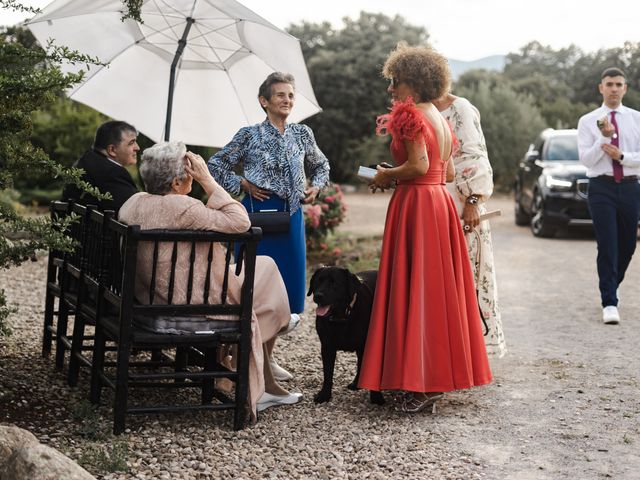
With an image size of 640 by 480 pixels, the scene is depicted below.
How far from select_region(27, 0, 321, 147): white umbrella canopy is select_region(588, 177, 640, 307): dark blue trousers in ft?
9.34

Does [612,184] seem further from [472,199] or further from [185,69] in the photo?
[185,69]

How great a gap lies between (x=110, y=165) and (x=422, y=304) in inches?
84.9

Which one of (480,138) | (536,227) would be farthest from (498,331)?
(536,227)

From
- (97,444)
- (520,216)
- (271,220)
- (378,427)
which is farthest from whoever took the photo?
(520,216)

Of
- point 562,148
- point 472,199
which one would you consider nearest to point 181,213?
point 472,199

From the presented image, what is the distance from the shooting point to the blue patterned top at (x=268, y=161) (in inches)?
259

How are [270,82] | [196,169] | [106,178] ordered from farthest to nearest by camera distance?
1. [270,82]
2. [106,178]
3. [196,169]

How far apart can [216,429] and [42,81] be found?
6.52 ft

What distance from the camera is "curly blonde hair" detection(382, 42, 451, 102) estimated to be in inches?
227

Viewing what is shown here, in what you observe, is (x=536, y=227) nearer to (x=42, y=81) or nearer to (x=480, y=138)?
(x=480, y=138)

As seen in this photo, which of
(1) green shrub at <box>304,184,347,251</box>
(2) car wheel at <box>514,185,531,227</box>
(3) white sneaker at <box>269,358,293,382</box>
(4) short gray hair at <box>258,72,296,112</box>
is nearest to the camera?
(4) short gray hair at <box>258,72,296,112</box>

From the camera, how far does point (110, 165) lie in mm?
6371

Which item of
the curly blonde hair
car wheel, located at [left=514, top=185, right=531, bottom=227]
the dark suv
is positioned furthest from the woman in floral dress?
car wheel, located at [left=514, top=185, right=531, bottom=227]

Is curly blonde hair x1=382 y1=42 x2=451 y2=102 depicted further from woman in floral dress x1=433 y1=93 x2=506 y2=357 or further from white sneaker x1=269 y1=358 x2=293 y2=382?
white sneaker x1=269 y1=358 x2=293 y2=382
